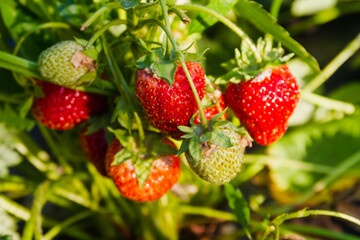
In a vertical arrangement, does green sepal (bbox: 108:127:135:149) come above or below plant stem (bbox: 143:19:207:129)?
below

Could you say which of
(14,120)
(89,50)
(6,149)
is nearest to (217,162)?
(89,50)

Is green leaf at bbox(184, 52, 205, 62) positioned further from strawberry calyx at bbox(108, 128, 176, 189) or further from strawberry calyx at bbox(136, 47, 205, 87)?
strawberry calyx at bbox(108, 128, 176, 189)

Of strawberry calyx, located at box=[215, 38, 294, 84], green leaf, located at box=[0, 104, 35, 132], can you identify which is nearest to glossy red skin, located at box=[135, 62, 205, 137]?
strawberry calyx, located at box=[215, 38, 294, 84]

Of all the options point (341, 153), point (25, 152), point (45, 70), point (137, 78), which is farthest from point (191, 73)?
point (341, 153)

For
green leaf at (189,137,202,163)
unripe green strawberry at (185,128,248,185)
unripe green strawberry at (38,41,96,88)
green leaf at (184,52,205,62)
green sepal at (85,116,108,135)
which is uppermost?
green leaf at (184,52,205,62)

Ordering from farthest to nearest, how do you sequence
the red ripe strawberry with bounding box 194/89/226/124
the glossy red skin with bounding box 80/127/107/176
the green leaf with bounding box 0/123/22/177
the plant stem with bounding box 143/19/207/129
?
the green leaf with bounding box 0/123/22/177
the glossy red skin with bounding box 80/127/107/176
the red ripe strawberry with bounding box 194/89/226/124
the plant stem with bounding box 143/19/207/129

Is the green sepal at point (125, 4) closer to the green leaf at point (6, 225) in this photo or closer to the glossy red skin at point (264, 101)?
the glossy red skin at point (264, 101)

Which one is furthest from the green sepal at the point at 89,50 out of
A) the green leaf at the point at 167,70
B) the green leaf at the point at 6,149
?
the green leaf at the point at 6,149
